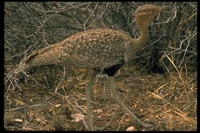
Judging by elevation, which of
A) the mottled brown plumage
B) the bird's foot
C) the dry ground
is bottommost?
the bird's foot

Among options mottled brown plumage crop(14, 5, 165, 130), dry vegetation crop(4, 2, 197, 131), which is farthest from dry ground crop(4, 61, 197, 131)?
mottled brown plumage crop(14, 5, 165, 130)

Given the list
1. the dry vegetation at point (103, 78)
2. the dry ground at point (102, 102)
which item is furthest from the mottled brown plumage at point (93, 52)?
the dry vegetation at point (103, 78)

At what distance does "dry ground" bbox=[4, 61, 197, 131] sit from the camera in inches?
153

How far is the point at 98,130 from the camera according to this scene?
3758 mm

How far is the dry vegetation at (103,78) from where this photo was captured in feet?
13.0

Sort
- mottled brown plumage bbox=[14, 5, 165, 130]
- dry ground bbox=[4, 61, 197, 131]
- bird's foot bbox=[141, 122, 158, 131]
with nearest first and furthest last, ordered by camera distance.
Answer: mottled brown plumage bbox=[14, 5, 165, 130]
bird's foot bbox=[141, 122, 158, 131]
dry ground bbox=[4, 61, 197, 131]

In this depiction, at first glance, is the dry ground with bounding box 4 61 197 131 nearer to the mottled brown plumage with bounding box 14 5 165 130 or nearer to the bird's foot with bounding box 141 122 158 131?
the bird's foot with bounding box 141 122 158 131

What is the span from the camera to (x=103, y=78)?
4844 mm

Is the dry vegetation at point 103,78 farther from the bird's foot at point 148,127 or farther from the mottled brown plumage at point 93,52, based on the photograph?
the mottled brown plumage at point 93,52

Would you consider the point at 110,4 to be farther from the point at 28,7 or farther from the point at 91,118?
the point at 91,118

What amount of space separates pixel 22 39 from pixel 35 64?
3.94 feet

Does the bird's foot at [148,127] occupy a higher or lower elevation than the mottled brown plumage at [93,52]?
lower

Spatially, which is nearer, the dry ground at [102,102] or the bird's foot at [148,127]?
the bird's foot at [148,127]
